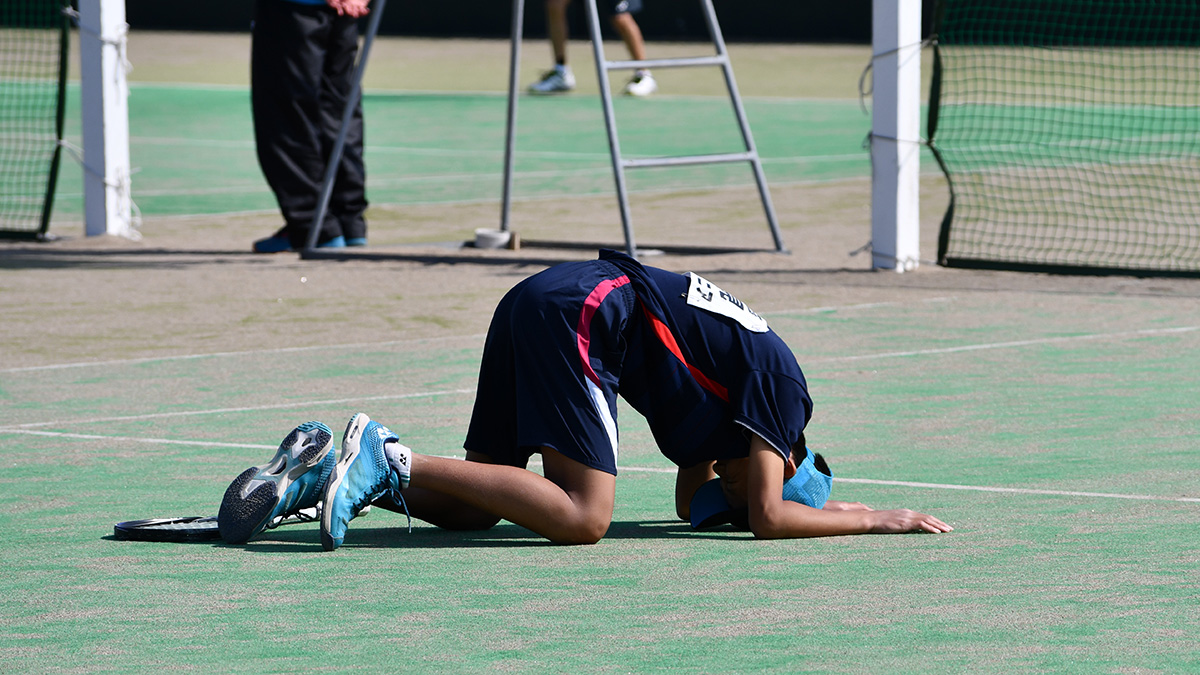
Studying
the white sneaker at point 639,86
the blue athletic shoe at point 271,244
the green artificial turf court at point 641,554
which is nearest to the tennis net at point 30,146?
the blue athletic shoe at point 271,244

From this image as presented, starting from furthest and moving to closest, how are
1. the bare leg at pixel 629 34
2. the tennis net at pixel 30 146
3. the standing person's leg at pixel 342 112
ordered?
the bare leg at pixel 629 34, the tennis net at pixel 30 146, the standing person's leg at pixel 342 112

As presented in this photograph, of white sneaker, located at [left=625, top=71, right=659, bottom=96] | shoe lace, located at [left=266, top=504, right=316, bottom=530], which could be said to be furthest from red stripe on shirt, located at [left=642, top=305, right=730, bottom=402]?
white sneaker, located at [left=625, top=71, right=659, bottom=96]

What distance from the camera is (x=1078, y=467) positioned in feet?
15.5

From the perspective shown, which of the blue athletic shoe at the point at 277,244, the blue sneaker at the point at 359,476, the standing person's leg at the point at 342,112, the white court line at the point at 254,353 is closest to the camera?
the blue sneaker at the point at 359,476

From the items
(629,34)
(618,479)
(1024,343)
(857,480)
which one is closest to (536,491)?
(618,479)

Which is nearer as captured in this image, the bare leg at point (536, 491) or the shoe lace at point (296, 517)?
the bare leg at point (536, 491)

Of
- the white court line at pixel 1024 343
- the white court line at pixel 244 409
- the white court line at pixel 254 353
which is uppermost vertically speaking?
the white court line at pixel 244 409

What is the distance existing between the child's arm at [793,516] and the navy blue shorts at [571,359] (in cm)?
32

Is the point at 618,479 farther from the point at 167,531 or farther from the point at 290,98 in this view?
the point at 290,98

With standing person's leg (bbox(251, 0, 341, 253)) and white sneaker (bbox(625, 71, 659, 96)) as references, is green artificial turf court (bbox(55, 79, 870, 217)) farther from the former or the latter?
standing person's leg (bbox(251, 0, 341, 253))

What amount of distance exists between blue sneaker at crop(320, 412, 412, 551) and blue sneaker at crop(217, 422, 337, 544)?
0.08 metres

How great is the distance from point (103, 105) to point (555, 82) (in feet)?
30.8

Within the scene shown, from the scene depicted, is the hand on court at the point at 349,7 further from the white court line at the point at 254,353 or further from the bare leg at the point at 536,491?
the bare leg at the point at 536,491

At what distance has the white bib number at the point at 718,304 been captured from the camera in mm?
3883
